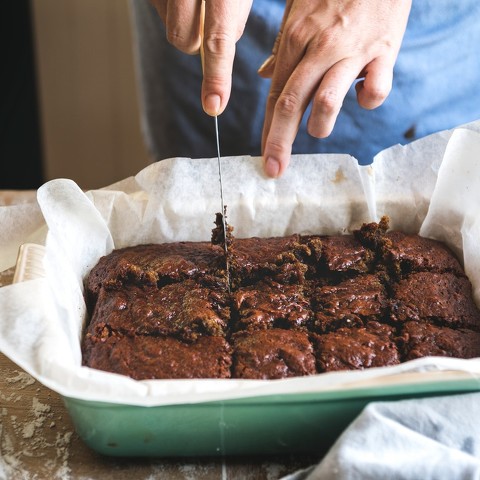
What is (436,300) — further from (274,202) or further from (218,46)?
(218,46)

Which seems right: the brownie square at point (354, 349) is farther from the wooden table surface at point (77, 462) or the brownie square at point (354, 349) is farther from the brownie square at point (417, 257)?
the brownie square at point (417, 257)

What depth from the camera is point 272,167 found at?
245cm

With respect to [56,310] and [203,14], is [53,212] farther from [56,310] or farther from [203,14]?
[203,14]

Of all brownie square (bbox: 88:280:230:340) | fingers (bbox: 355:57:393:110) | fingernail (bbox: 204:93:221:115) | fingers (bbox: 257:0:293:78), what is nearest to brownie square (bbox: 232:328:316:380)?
brownie square (bbox: 88:280:230:340)

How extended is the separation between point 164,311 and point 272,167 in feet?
2.21

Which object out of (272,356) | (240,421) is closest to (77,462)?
(240,421)

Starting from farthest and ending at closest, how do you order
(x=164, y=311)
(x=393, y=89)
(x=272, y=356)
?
(x=393, y=89) → (x=164, y=311) → (x=272, y=356)

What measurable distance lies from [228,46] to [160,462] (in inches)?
46.1

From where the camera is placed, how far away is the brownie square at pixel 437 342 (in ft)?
6.37

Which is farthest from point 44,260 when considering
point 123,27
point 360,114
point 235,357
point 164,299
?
point 123,27

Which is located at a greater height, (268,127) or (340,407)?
(268,127)

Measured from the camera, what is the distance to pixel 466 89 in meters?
3.06

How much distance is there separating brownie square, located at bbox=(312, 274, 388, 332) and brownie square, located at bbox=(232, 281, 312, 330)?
44 millimetres

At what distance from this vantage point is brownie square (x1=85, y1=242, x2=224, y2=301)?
224 centimetres
